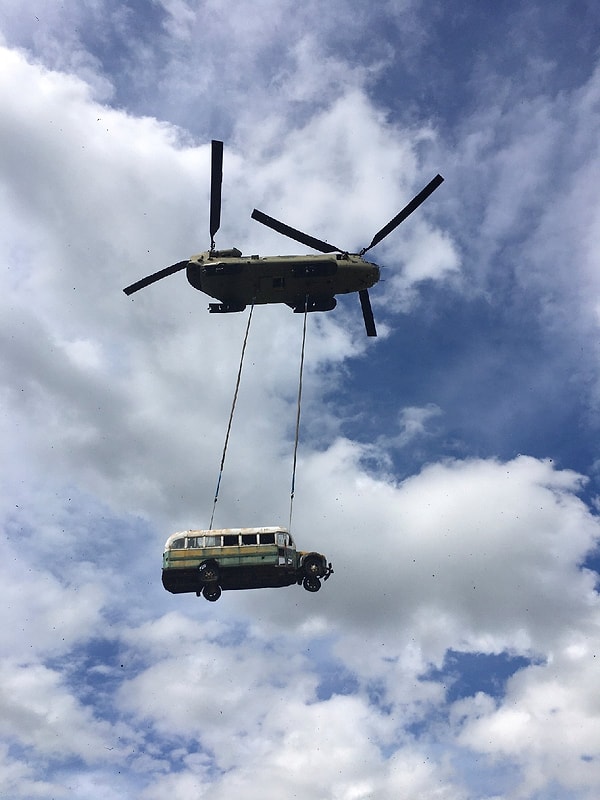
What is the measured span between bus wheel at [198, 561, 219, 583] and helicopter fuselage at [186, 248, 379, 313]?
38.5 ft

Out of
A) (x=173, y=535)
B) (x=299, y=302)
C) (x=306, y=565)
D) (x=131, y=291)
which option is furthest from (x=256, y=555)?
(x=131, y=291)

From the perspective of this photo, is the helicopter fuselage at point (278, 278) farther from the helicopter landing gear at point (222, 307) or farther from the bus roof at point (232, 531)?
the bus roof at point (232, 531)

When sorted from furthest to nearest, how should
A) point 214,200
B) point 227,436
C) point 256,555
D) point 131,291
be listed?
point 131,291 < point 214,200 < point 227,436 < point 256,555

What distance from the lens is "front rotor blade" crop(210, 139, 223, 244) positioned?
2866 centimetres

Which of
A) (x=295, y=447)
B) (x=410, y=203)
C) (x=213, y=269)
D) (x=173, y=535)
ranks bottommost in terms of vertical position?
(x=173, y=535)

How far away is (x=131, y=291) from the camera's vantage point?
1261 inches

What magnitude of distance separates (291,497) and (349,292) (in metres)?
10.5

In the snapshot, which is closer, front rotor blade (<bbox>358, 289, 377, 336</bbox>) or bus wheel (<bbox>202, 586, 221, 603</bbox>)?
bus wheel (<bbox>202, 586, 221, 603</bbox>)

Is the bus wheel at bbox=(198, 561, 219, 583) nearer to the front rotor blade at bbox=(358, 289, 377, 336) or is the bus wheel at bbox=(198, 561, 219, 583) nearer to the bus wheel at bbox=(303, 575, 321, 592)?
the bus wheel at bbox=(303, 575, 321, 592)

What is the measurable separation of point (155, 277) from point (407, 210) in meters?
12.5

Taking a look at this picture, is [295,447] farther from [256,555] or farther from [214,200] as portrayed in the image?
[214,200]

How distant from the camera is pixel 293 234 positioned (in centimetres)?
3019

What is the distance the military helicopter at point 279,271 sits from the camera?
2895 centimetres

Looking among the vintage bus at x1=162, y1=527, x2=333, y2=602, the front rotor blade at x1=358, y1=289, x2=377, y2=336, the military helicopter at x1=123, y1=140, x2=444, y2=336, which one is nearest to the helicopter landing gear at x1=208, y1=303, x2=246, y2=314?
the military helicopter at x1=123, y1=140, x2=444, y2=336
